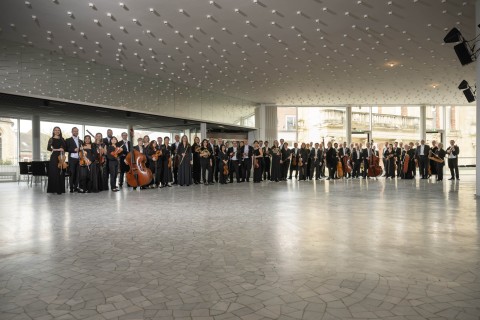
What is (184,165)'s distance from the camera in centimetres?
1269

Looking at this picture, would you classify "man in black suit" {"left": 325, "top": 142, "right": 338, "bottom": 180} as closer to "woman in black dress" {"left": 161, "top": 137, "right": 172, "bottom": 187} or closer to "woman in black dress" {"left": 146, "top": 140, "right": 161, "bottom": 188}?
"woman in black dress" {"left": 161, "top": 137, "right": 172, "bottom": 187}

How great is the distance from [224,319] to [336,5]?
26.1 ft

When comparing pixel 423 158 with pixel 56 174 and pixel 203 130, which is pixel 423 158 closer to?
pixel 203 130

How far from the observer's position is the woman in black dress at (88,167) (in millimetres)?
9953

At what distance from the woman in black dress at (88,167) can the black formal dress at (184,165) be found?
3.10 metres

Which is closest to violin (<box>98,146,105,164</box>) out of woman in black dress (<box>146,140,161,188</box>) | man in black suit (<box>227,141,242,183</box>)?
woman in black dress (<box>146,140,161,188</box>)

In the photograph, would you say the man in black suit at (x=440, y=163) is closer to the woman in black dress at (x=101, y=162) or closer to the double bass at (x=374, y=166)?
the double bass at (x=374, y=166)

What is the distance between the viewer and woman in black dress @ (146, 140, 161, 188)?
11.6 m

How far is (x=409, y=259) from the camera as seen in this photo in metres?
3.26

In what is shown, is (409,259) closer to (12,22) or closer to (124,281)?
(124,281)

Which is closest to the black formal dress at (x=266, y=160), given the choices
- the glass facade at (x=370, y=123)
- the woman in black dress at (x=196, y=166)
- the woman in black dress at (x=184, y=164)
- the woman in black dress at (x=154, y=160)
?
the woman in black dress at (x=196, y=166)

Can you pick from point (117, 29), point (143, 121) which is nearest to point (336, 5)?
point (117, 29)

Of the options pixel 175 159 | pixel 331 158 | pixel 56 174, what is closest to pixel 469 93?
pixel 331 158

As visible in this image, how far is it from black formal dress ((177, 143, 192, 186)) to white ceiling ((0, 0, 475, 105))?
308 cm
